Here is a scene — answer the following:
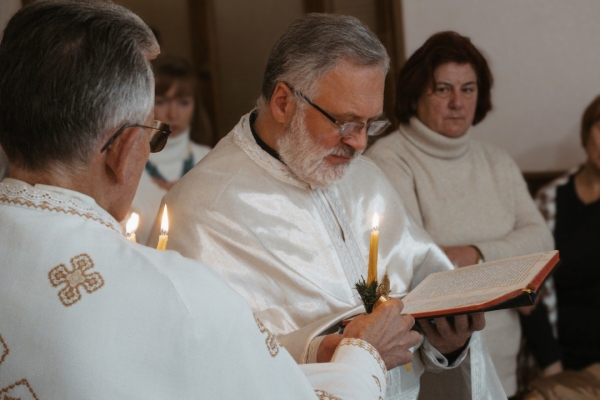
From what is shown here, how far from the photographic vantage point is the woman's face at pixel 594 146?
14.4ft

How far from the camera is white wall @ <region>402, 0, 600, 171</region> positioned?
5.00m

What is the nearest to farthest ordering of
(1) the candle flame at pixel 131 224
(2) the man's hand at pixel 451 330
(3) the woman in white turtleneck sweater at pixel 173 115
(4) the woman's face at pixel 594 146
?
1. (1) the candle flame at pixel 131 224
2. (2) the man's hand at pixel 451 330
3. (4) the woman's face at pixel 594 146
4. (3) the woman in white turtleneck sweater at pixel 173 115

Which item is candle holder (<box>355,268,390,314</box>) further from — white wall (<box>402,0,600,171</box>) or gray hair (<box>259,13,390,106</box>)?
white wall (<box>402,0,600,171</box>)

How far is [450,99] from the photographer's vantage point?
3.55 meters

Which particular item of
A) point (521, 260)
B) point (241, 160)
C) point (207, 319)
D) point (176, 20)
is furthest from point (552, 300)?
point (176, 20)

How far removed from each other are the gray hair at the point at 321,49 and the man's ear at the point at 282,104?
0.03 metres

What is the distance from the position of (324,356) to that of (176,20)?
525cm

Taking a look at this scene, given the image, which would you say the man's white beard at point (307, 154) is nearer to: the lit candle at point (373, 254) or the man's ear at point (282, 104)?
the man's ear at point (282, 104)

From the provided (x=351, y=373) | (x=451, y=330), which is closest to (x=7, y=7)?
(x=451, y=330)

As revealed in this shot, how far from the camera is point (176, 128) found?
16.2 feet

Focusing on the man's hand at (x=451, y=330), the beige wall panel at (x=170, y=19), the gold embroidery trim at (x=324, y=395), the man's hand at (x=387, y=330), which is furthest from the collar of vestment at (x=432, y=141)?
the beige wall panel at (x=170, y=19)

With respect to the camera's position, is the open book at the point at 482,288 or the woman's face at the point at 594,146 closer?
the open book at the point at 482,288

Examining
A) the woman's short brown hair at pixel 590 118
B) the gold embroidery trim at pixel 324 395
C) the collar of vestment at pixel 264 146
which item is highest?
the collar of vestment at pixel 264 146

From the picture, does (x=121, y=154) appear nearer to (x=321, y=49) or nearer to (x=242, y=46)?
(x=321, y=49)
